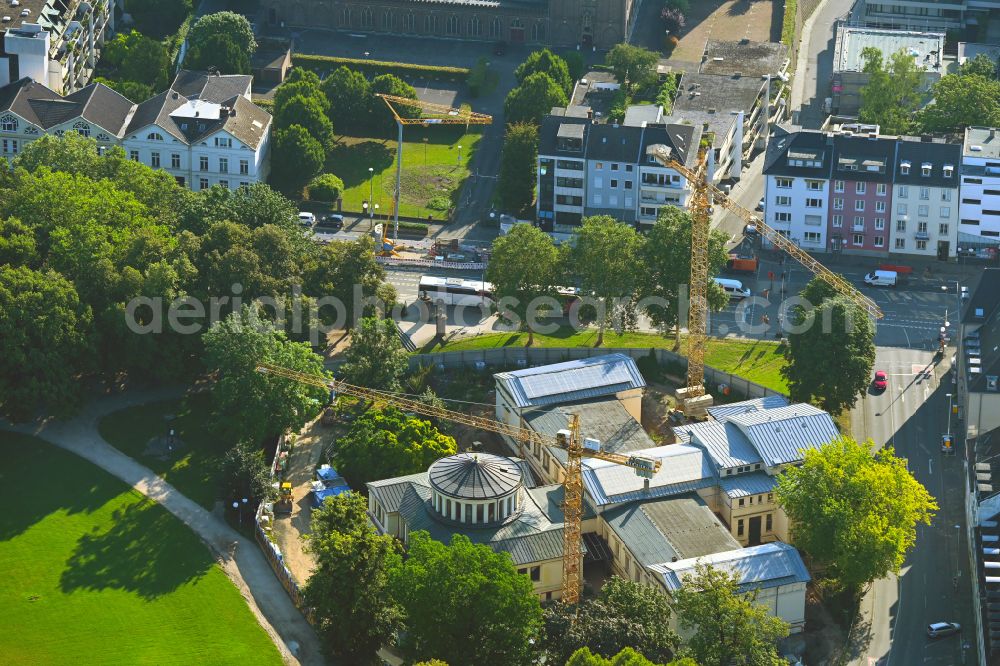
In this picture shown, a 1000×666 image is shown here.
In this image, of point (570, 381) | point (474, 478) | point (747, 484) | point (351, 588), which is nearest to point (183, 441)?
point (474, 478)

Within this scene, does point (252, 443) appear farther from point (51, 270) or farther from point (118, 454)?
point (51, 270)

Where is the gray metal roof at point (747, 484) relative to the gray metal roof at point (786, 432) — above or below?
below

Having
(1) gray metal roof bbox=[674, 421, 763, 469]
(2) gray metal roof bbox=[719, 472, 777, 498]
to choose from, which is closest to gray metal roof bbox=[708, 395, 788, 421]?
(1) gray metal roof bbox=[674, 421, 763, 469]

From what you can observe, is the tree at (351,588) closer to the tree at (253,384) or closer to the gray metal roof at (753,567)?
the gray metal roof at (753,567)

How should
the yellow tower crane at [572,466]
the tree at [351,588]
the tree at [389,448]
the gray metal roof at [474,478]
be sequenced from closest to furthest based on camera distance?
the tree at [351,588] → the yellow tower crane at [572,466] → the gray metal roof at [474,478] → the tree at [389,448]

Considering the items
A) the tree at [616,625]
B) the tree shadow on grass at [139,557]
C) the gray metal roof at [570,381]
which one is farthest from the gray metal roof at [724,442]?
the tree shadow on grass at [139,557]

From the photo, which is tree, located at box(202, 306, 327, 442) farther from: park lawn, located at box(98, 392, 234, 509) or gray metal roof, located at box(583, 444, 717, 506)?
gray metal roof, located at box(583, 444, 717, 506)
